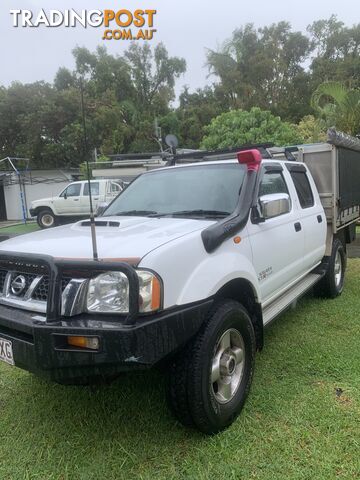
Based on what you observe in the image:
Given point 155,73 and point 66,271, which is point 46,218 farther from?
point 155,73

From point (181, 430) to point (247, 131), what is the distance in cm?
1235

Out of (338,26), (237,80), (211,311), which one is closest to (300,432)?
(211,311)

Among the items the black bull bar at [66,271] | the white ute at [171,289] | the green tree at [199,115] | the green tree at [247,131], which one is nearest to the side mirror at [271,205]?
the white ute at [171,289]

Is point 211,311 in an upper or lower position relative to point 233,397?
upper

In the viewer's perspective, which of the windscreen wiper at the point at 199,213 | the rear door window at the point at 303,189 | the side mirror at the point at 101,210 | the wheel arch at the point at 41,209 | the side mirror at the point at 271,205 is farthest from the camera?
the wheel arch at the point at 41,209

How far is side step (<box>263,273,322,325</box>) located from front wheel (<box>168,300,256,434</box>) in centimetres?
57

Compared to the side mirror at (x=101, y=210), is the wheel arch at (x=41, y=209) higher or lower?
lower

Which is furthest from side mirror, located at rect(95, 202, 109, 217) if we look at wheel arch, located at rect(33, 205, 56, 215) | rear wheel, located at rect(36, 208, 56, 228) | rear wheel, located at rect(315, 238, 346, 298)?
rear wheel, located at rect(36, 208, 56, 228)

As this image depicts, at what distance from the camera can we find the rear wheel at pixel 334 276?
16.2 feet

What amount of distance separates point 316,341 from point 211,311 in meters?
1.83

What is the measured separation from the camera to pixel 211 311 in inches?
98.2

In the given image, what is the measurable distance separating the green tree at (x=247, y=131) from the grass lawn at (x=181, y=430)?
10.8 meters

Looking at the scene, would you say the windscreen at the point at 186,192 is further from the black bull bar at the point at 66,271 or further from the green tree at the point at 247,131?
the green tree at the point at 247,131

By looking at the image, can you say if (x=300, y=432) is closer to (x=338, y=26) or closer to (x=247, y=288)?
(x=247, y=288)
